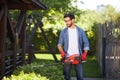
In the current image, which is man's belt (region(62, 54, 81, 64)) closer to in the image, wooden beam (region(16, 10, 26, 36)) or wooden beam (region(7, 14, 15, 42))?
wooden beam (region(7, 14, 15, 42))

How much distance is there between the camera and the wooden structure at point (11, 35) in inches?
419

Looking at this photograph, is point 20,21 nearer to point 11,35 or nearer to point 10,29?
point 11,35

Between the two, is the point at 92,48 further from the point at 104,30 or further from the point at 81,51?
the point at 81,51

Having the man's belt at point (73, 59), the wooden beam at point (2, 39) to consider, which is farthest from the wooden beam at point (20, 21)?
the man's belt at point (73, 59)

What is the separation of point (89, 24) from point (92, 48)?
2.15 metres

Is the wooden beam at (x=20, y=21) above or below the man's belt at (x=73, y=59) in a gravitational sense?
above

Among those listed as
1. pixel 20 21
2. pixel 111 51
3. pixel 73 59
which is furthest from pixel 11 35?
pixel 111 51

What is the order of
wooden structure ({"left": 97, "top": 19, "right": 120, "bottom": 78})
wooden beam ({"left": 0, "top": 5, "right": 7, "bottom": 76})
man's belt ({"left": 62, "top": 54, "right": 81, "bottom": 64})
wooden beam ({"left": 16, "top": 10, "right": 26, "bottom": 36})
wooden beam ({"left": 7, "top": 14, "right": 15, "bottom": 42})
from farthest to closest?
wooden structure ({"left": 97, "top": 19, "right": 120, "bottom": 78}) < wooden beam ({"left": 16, "top": 10, "right": 26, "bottom": 36}) < wooden beam ({"left": 7, "top": 14, "right": 15, "bottom": 42}) < wooden beam ({"left": 0, "top": 5, "right": 7, "bottom": 76}) < man's belt ({"left": 62, "top": 54, "right": 81, "bottom": 64})

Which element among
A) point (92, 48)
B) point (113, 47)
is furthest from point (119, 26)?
point (92, 48)

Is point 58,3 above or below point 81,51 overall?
above

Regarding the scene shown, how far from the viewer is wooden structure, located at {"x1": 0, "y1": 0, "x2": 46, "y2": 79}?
10.6m

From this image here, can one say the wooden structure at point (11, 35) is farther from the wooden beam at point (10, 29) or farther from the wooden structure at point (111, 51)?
the wooden structure at point (111, 51)

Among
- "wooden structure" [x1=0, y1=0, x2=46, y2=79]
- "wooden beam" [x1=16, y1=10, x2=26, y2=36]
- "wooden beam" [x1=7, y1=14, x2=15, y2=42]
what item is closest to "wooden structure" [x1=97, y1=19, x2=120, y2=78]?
"wooden structure" [x1=0, y1=0, x2=46, y2=79]

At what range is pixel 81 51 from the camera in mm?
9484
